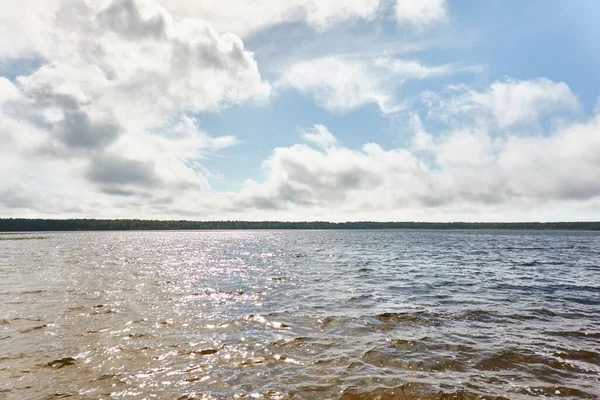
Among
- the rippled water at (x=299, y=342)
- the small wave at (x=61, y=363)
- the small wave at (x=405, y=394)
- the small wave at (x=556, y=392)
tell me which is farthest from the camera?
the small wave at (x=61, y=363)

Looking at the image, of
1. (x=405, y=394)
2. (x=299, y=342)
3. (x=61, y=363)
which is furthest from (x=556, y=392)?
(x=61, y=363)

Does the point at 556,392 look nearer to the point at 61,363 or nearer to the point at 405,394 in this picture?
the point at 405,394

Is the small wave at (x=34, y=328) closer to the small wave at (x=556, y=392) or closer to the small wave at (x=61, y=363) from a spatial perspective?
the small wave at (x=61, y=363)

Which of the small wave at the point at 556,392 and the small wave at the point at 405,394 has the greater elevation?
the small wave at the point at 405,394

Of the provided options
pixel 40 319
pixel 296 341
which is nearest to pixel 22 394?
pixel 296 341

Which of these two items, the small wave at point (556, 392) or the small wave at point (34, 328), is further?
the small wave at point (34, 328)

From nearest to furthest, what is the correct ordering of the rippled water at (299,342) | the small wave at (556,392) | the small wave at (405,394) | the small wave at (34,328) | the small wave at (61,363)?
the small wave at (405,394)
the small wave at (556,392)
the rippled water at (299,342)
the small wave at (61,363)
the small wave at (34,328)

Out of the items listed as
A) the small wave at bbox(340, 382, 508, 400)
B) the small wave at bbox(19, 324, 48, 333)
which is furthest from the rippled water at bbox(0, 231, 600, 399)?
the small wave at bbox(19, 324, 48, 333)

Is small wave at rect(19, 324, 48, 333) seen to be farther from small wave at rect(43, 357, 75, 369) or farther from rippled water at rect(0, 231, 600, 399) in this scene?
small wave at rect(43, 357, 75, 369)

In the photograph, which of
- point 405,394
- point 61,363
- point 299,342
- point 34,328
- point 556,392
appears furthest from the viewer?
point 34,328

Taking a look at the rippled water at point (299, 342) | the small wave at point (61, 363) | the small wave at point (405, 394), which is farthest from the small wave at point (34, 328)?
the small wave at point (405, 394)

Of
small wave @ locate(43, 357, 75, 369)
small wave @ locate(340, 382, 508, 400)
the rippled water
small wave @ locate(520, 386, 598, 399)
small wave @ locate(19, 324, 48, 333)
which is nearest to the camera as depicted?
small wave @ locate(340, 382, 508, 400)

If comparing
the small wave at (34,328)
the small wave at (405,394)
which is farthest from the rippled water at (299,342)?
the small wave at (34,328)

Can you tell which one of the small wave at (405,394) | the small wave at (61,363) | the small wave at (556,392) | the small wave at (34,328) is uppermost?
the small wave at (405,394)
